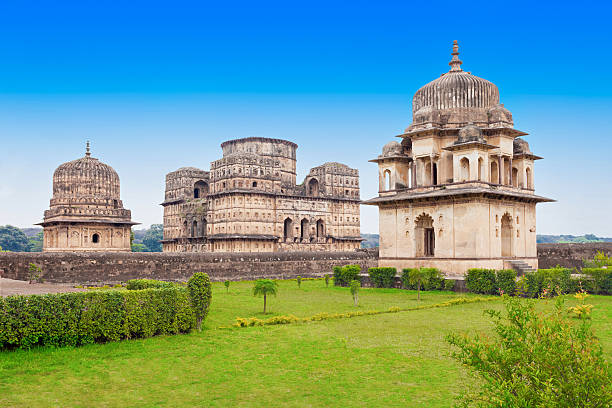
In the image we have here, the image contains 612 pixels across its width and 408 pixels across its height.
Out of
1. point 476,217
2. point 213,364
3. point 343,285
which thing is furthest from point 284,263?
point 213,364

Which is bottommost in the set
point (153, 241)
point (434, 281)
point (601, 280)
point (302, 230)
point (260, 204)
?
point (434, 281)

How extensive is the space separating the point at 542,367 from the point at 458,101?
75.2ft

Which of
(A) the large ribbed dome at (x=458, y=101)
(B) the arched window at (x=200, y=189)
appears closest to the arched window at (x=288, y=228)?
(B) the arched window at (x=200, y=189)

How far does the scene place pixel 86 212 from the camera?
4006 cm

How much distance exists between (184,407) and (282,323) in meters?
6.59

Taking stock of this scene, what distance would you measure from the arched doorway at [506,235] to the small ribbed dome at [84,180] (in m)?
29.2

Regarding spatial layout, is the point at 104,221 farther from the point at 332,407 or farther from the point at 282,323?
the point at 332,407

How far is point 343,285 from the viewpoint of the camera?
84.6 ft

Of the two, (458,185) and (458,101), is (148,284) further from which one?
(458,101)

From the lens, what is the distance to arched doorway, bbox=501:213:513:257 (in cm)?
2539

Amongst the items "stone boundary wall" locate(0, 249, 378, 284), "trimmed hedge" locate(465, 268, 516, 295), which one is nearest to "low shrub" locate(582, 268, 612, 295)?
"trimmed hedge" locate(465, 268, 516, 295)

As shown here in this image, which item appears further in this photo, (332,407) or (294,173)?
(294,173)

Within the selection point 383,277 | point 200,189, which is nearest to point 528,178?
point 383,277

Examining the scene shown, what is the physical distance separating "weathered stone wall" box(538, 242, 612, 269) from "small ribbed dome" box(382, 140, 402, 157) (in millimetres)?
10272
